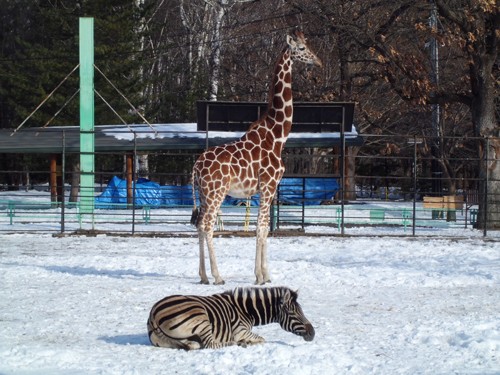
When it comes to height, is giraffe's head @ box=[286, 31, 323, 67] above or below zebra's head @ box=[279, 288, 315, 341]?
above

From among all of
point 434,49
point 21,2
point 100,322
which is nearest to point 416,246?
point 100,322

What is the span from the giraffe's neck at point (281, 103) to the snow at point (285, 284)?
2.29 metres

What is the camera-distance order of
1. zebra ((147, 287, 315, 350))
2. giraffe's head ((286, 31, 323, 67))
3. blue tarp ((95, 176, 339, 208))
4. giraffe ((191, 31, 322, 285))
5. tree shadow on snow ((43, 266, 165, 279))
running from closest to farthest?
zebra ((147, 287, 315, 350)), giraffe ((191, 31, 322, 285)), tree shadow on snow ((43, 266, 165, 279)), giraffe's head ((286, 31, 323, 67)), blue tarp ((95, 176, 339, 208))

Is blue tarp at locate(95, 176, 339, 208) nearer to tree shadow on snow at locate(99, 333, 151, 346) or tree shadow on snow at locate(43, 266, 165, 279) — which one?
tree shadow on snow at locate(43, 266, 165, 279)

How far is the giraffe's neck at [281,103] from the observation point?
1312 centimetres

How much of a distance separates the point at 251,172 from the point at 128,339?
5004mm

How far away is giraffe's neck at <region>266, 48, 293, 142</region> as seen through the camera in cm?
1312

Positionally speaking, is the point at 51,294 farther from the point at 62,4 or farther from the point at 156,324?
the point at 62,4

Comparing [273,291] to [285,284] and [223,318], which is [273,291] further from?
[285,284]

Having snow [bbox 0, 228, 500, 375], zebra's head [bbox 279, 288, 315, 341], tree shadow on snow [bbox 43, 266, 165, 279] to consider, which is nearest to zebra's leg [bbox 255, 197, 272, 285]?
snow [bbox 0, 228, 500, 375]

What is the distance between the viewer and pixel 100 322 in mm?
8961

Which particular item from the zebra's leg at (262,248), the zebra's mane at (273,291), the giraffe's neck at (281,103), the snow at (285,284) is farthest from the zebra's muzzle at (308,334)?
the giraffe's neck at (281,103)

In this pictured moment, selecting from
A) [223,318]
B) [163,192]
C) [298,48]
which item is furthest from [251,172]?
[163,192]

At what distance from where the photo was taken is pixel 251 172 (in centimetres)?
1257
